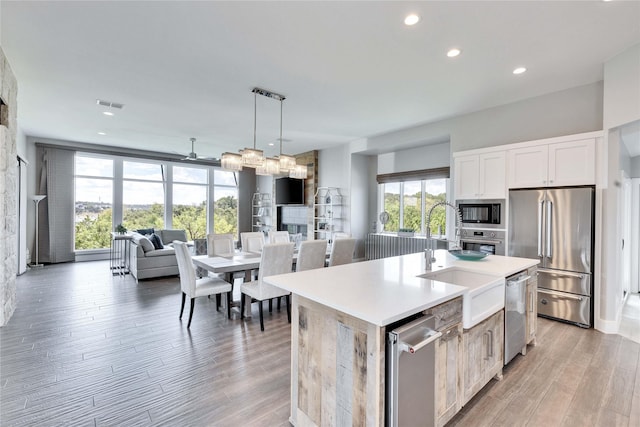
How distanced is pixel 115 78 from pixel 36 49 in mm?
703

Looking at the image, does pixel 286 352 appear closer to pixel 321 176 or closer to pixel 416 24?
pixel 416 24

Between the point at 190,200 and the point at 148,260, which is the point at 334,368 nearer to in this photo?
the point at 148,260

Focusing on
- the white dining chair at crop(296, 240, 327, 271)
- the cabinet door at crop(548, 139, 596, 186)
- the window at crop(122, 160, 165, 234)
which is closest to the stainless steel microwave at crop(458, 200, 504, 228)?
the cabinet door at crop(548, 139, 596, 186)

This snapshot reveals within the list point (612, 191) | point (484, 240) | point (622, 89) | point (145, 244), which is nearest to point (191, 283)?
point (145, 244)

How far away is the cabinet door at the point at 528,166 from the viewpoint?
142 inches

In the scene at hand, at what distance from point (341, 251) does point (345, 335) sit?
8.50 feet

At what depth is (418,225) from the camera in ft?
19.8

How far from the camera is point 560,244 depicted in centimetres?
347

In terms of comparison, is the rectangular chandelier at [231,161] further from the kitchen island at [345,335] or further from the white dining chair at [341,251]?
the kitchen island at [345,335]

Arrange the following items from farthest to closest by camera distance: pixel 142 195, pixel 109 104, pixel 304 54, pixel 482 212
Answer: pixel 142 195 → pixel 109 104 → pixel 482 212 → pixel 304 54

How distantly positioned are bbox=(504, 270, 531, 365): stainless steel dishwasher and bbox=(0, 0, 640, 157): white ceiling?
84.4 inches

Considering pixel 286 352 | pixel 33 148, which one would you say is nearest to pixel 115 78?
pixel 286 352

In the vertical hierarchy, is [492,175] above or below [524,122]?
below

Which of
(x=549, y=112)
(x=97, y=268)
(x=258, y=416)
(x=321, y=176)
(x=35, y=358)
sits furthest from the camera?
(x=321, y=176)
